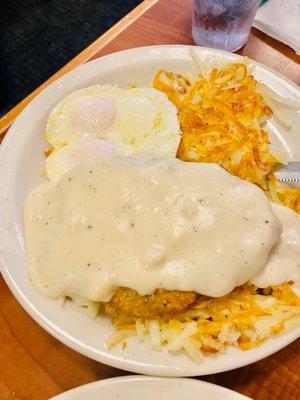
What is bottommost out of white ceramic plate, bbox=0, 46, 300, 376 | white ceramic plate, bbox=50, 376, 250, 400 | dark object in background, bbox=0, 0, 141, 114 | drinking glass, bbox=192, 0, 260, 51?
dark object in background, bbox=0, 0, 141, 114

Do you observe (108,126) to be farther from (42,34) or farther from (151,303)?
(42,34)

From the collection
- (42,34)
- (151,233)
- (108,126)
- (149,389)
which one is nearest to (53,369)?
(149,389)

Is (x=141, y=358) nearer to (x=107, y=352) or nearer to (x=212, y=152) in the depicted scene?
(x=107, y=352)

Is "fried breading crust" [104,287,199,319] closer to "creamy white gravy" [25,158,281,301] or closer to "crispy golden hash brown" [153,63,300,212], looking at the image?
"creamy white gravy" [25,158,281,301]

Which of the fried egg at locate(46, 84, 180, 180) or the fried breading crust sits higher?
the fried egg at locate(46, 84, 180, 180)

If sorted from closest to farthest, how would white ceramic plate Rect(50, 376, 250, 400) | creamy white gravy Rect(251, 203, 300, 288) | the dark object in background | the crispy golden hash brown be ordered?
white ceramic plate Rect(50, 376, 250, 400)
creamy white gravy Rect(251, 203, 300, 288)
the crispy golden hash brown
the dark object in background

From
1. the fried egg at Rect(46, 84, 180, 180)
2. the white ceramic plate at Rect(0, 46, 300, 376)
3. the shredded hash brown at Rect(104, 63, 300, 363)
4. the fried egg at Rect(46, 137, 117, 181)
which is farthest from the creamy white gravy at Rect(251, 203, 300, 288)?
the fried egg at Rect(46, 137, 117, 181)

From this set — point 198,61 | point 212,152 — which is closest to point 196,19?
point 198,61

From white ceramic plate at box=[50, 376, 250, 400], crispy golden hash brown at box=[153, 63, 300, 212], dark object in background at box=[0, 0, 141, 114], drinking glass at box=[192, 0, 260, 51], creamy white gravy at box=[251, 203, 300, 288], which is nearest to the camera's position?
white ceramic plate at box=[50, 376, 250, 400]
